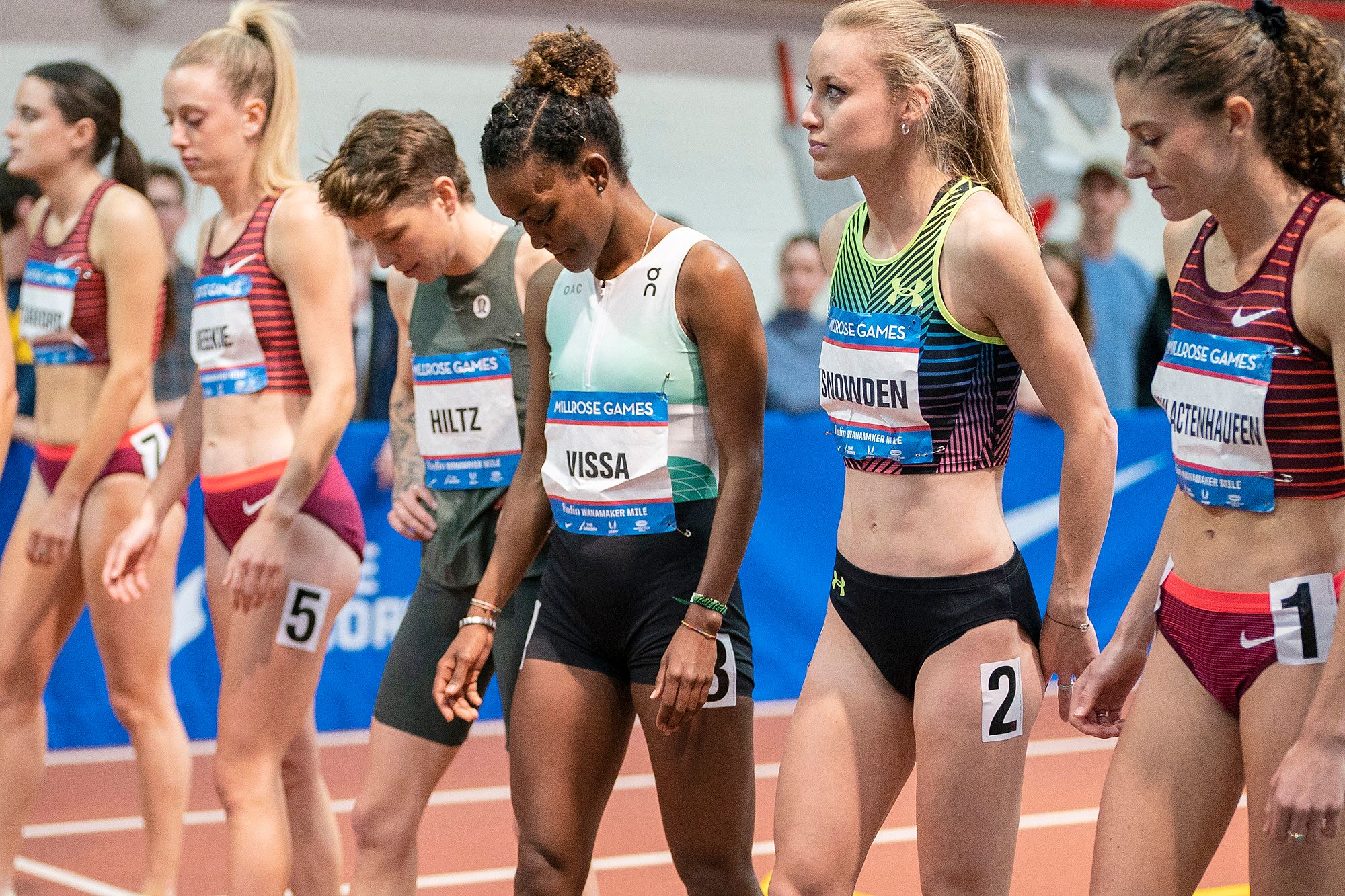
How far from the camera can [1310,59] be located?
209 cm

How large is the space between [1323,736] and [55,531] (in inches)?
122

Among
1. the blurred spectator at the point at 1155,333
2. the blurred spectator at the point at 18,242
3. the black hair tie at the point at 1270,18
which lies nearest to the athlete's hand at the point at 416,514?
the black hair tie at the point at 1270,18

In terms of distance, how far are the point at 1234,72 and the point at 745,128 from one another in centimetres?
802

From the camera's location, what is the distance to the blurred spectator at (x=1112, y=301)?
24.8ft

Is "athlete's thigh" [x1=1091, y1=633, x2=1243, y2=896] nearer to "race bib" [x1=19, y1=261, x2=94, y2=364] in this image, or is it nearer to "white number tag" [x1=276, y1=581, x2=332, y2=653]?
"white number tag" [x1=276, y1=581, x2=332, y2=653]

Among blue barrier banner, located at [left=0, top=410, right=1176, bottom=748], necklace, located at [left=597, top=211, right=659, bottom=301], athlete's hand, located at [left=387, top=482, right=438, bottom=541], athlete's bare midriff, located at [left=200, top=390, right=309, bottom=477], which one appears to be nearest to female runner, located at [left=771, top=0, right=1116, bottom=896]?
necklace, located at [left=597, top=211, right=659, bottom=301]

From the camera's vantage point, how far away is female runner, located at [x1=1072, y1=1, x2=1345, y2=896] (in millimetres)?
2041

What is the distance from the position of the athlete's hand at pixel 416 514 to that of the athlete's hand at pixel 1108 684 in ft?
4.87

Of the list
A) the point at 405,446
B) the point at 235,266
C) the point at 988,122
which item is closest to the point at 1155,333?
the point at 405,446

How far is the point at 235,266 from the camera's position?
3.33 meters

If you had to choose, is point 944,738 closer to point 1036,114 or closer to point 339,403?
point 339,403

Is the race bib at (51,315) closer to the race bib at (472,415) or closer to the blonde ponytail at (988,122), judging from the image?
the race bib at (472,415)

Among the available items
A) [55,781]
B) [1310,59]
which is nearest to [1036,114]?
[55,781]

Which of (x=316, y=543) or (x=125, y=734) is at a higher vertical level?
(x=316, y=543)
